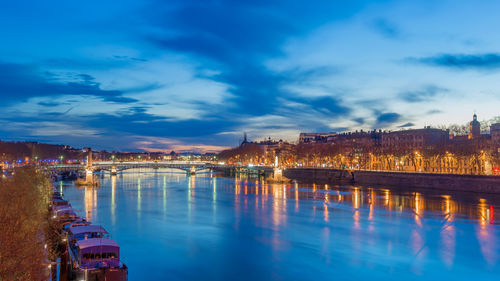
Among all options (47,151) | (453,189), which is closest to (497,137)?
(453,189)

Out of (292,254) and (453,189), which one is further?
(453,189)

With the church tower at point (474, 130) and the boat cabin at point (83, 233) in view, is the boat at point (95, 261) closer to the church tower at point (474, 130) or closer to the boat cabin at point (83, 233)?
the boat cabin at point (83, 233)

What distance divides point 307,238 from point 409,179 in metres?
34.5

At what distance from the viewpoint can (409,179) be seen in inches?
2149

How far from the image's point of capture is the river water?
18.1m

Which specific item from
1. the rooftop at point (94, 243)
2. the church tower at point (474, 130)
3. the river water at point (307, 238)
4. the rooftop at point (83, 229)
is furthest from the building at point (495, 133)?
the rooftop at point (94, 243)

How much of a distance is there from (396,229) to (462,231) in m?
3.51

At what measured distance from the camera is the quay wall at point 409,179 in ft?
146

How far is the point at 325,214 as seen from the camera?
33156 millimetres

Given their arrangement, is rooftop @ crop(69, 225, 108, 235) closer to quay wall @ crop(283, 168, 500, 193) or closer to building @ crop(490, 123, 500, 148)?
quay wall @ crop(283, 168, 500, 193)

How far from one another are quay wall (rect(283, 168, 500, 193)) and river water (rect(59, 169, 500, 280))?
3687 mm

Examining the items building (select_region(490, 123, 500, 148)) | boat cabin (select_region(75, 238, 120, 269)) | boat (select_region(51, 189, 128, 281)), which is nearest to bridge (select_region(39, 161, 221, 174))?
boat (select_region(51, 189, 128, 281))

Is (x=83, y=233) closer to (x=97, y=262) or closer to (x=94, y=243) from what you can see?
(x=94, y=243)

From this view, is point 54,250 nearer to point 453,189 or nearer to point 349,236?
point 349,236
